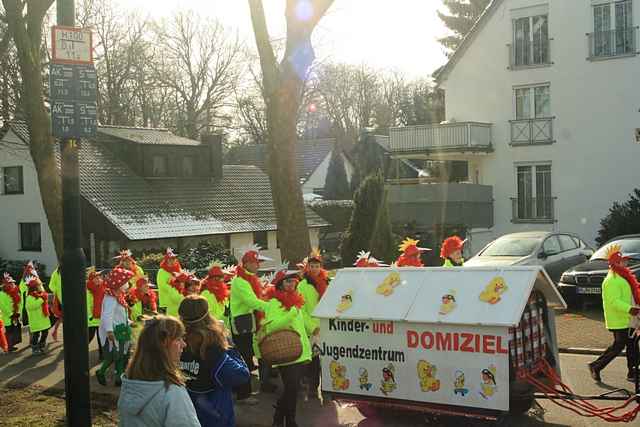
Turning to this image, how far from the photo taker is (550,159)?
30.8 m

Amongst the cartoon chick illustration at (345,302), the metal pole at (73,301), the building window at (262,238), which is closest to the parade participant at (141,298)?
the cartoon chick illustration at (345,302)

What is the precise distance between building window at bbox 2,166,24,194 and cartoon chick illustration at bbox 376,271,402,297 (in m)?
29.6

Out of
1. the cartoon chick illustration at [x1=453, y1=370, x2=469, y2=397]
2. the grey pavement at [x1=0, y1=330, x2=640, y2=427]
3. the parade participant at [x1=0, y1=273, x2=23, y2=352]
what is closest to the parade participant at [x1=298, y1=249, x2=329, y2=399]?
the grey pavement at [x1=0, y1=330, x2=640, y2=427]

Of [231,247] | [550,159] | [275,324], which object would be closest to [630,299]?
[275,324]

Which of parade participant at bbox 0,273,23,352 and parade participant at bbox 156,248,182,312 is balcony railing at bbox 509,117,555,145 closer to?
parade participant at bbox 156,248,182,312

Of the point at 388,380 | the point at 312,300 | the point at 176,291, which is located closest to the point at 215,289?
the point at 176,291

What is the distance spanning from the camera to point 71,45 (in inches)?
291

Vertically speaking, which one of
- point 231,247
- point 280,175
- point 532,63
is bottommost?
point 231,247

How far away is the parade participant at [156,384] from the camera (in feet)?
14.6

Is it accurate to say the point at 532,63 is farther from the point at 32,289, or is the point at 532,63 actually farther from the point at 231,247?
the point at 32,289

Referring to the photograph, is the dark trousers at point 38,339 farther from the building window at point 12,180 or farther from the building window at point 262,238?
the building window at point 12,180

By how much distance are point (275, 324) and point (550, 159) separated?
79.9 feet

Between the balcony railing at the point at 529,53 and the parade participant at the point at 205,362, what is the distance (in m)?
27.6

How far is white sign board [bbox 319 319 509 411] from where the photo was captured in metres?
7.66
